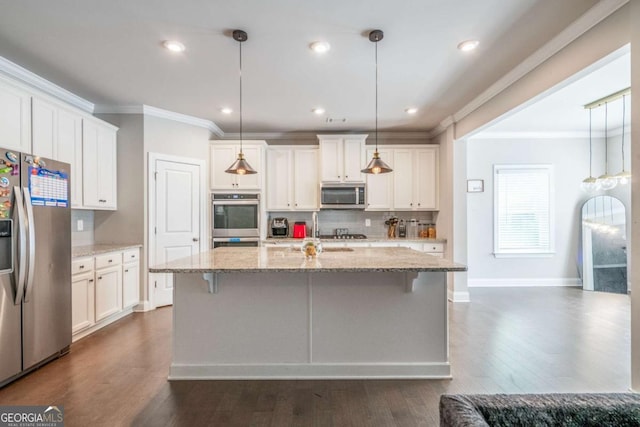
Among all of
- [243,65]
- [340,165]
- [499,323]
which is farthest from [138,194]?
[499,323]

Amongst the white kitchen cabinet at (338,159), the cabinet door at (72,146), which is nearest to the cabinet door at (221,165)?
the white kitchen cabinet at (338,159)

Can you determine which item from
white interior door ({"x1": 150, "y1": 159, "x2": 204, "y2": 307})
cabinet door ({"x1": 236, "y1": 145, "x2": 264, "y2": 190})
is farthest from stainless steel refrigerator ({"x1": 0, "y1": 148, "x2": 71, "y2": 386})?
cabinet door ({"x1": 236, "y1": 145, "x2": 264, "y2": 190})

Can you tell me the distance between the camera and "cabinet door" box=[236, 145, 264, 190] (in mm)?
4820

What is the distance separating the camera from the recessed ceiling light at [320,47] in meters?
2.65

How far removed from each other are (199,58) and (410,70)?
198 cm

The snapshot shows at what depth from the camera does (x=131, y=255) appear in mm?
3961

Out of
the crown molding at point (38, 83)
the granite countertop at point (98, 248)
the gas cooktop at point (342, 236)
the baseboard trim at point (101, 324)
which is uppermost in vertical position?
the crown molding at point (38, 83)

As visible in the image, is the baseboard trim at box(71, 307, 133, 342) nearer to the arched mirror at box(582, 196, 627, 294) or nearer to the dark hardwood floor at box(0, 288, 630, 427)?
the dark hardwood floor at box(0, 288, 630, 427)

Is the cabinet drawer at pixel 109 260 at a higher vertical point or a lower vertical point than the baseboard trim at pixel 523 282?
higher

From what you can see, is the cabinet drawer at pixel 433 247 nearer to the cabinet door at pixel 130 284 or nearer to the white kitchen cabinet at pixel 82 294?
the cabinet door at pixel 130 284

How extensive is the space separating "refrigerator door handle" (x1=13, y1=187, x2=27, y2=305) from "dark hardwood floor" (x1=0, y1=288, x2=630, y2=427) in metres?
0.69

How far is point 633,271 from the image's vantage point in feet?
6.61

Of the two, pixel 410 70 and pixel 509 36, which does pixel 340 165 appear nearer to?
pixel 410 70

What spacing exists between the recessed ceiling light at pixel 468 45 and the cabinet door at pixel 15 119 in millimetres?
3798
